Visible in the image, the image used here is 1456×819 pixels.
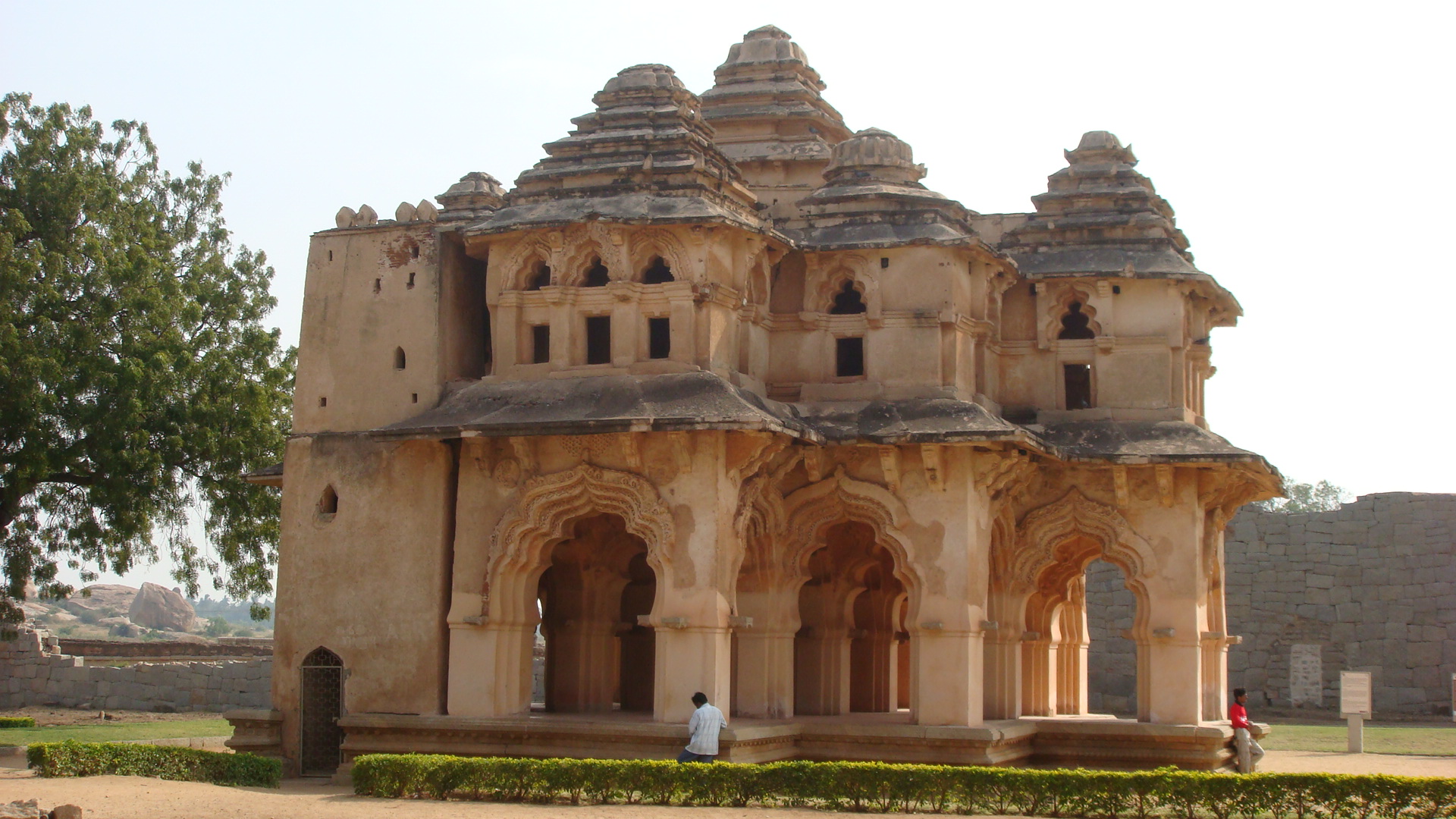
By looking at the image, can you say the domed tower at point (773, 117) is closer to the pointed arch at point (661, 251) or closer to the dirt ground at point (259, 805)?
the pointed arch at point (661, 251)

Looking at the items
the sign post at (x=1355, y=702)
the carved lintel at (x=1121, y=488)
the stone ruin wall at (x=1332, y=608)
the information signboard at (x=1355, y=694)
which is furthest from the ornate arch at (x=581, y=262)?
the stone ruin wall at (x=1332, y=608)

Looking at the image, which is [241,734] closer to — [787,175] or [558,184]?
[558,184]

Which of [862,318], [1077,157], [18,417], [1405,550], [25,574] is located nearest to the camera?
[862,318]

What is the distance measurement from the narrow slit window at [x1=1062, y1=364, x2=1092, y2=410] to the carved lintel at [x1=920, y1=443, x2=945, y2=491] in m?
3.75

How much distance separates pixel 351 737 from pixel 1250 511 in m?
21.6

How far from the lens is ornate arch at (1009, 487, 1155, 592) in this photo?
20953mm

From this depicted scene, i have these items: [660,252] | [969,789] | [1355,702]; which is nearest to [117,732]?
[660,252]

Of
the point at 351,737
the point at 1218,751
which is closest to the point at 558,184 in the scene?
the point at 351,737

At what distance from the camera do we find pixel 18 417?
25484 mm

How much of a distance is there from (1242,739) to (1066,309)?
5745 millimetres

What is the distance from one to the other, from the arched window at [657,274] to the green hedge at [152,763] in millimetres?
6819

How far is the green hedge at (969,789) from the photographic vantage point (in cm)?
1552

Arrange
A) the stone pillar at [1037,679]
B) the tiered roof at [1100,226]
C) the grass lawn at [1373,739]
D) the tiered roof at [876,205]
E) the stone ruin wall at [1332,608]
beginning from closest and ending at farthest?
the tiered roof at [876,205]
the tiered roof at [1100,226]
the stone pillar at [1037,679]
the grass lawn at [1373,739]
the stone ruin wall at [1332,608]

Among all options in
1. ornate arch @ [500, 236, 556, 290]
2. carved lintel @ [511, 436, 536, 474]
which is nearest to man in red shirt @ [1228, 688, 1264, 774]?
carved lintel @ [511, 436, 536, 474]
